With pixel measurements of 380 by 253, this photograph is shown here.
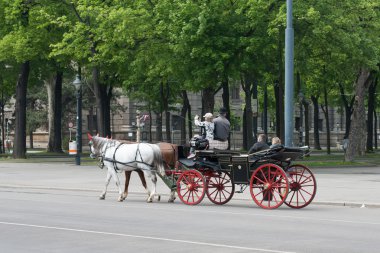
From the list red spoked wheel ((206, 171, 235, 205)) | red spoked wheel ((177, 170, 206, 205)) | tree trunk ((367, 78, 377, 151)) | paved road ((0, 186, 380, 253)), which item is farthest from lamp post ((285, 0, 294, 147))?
tree trunk ((367, 78, 377, 151))

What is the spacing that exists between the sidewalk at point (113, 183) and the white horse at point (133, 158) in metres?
2.03

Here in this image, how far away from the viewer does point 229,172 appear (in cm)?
2006

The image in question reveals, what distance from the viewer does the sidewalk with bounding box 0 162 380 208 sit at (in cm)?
2227

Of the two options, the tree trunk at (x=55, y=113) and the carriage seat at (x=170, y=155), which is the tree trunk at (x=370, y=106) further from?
the carriage seat at (x=170, y=155)

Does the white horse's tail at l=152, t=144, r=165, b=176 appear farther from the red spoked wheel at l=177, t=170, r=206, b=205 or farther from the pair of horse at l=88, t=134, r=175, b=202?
the red spoked wheel at l=177, t=170, r=206, b=205

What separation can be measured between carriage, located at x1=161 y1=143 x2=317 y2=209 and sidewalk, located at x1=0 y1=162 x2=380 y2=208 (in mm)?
1863

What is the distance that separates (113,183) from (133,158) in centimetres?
833

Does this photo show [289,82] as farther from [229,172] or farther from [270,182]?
[270,182]

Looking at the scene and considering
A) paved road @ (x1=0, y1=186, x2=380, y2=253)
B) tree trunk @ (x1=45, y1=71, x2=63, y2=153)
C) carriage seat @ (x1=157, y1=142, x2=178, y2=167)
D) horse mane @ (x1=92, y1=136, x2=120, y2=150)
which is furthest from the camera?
tree trunk @ (x1=45, y1=71, x2=63, y2=153)

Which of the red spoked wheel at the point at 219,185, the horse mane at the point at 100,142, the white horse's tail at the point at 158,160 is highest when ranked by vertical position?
the horse mane at the point at 100,142

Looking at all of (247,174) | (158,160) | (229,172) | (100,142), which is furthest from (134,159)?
(247,174)

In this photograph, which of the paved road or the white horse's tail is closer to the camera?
the paved road

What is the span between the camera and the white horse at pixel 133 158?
21125mm

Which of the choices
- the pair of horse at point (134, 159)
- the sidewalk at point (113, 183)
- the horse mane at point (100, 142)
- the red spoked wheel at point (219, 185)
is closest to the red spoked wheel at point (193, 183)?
the red spoked wheel at point (219, 185)
